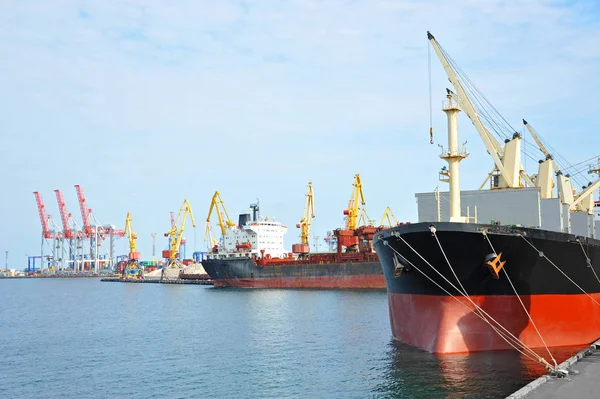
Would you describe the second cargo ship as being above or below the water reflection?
above

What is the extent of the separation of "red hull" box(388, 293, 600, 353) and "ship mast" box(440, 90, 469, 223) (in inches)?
125

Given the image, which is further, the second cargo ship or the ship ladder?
the second cargo ship

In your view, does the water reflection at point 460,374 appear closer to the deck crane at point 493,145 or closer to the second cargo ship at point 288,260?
the deck crane at point 493,145

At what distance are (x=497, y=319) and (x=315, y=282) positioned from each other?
45.0m

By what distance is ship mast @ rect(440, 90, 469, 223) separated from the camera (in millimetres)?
20422

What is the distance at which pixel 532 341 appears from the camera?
19.3 metres

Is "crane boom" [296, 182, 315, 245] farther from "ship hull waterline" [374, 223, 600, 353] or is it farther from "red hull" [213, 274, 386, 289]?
"ship hull waterline" [374, 223, 600, 353]

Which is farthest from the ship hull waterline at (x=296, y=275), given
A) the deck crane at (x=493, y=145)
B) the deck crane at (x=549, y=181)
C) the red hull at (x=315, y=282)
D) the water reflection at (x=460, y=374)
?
the water reflection at (x=460, y=374)

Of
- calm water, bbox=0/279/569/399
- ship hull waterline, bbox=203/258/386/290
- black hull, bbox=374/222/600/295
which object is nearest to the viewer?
calm water, bbox=0/279/569/399

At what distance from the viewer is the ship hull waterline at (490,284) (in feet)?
59.4

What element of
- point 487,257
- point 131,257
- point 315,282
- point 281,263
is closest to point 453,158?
point 487,257

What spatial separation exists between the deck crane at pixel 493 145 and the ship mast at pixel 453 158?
3459 mm

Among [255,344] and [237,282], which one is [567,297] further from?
[237,282]

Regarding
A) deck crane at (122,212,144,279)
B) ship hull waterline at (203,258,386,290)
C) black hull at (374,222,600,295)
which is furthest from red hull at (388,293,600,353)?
deck crane at (122,212,144,279)
